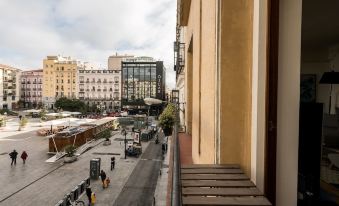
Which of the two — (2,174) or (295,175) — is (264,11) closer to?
(295,175)

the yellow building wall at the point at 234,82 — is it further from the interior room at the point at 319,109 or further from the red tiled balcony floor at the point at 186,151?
the red tiled balcony floor at the point at 186,151

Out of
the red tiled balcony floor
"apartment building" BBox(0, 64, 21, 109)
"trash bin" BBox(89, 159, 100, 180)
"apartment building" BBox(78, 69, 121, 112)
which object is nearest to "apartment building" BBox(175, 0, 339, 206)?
the red tiled balcony floor

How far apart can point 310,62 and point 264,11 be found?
30.0 feet

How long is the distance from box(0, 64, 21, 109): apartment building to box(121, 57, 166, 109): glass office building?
1584 inches

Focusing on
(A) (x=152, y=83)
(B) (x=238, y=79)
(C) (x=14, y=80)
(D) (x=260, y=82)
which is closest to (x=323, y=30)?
(B) (x=238, y=79)

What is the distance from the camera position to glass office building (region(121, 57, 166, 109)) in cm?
9906

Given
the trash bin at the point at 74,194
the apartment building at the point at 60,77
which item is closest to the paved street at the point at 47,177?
the trash bin at the point at 74,194

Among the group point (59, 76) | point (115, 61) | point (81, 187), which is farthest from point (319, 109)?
point (115, 61)

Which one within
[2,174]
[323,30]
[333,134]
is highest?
[323,30]

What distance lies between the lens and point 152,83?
326ft

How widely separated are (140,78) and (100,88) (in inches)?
609

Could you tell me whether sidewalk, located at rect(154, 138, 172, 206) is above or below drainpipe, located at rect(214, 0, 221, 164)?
below

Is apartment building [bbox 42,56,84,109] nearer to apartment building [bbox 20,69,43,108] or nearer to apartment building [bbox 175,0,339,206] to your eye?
apartment building [bbox 20,69,43,108]

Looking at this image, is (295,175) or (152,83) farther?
(152,83)
